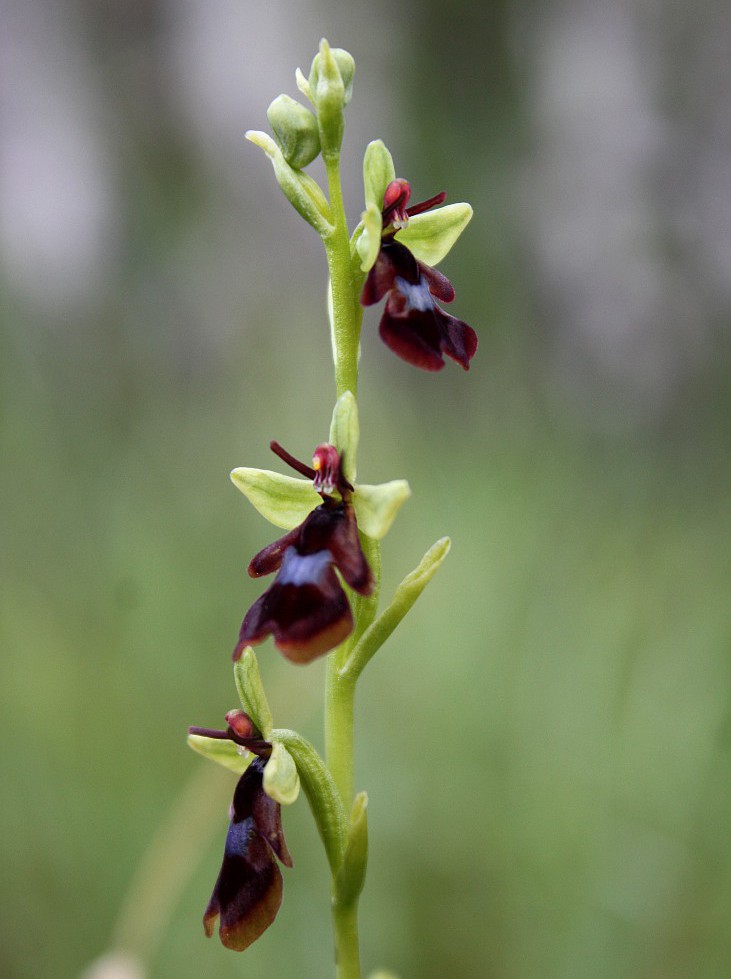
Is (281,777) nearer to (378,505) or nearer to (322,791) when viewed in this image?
(322,791)

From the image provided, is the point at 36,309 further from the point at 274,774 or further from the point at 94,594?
the point at 274,774

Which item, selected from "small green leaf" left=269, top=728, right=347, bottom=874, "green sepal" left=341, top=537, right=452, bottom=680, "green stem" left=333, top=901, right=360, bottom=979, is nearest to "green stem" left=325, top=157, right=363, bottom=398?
"green sepal" left=341, top=537, right=452, bottom=680

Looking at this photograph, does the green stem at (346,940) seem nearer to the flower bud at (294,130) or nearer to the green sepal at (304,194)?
the green sepal at (304,194)

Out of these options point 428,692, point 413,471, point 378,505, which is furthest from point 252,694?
point 413,471

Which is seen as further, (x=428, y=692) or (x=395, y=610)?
(x=428, y=692)

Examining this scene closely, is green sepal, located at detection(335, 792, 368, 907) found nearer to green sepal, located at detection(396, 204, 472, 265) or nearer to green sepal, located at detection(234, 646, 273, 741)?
green sepal, located at detection(234, 646, 273, 741)
